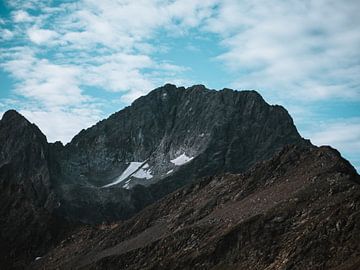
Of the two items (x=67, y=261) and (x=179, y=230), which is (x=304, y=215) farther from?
(x=67, y=261)

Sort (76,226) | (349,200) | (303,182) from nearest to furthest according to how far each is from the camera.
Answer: (349,200), (303,182), (76,226)

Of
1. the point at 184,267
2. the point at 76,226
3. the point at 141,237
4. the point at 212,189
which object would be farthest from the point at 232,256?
the point at 76,226

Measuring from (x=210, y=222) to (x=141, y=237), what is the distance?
71.9 feet

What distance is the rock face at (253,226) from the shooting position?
309 feet

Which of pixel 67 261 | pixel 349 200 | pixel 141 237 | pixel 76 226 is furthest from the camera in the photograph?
pixel 76 226

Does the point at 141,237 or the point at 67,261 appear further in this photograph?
the point at 67,261

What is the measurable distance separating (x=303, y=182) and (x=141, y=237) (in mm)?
41548

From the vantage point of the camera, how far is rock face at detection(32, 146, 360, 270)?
94.1 m

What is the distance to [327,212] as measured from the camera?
328 ft

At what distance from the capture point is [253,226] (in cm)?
10981

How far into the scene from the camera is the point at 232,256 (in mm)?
106750

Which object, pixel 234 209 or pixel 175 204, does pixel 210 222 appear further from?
pixel 175 204

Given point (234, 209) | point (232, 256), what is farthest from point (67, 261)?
point (232, 256)

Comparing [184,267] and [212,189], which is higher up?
[212,189]
